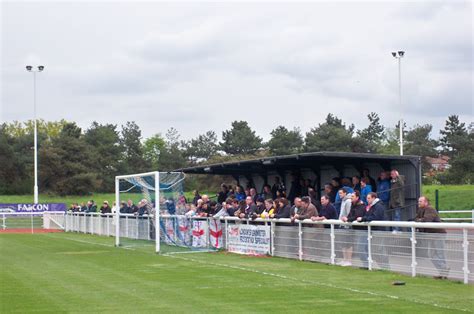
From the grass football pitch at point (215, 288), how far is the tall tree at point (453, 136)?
58283mm

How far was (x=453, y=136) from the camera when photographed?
7931 cm

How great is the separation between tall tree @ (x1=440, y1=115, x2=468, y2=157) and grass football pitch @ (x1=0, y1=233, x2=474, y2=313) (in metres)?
58.3

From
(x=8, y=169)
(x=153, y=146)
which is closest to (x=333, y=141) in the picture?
(x=8, y=169)

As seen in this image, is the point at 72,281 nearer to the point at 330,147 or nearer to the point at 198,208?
the point at 198,208

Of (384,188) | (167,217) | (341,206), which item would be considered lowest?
(167,217)

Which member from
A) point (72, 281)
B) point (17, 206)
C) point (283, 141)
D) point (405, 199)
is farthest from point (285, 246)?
point (283, 141)

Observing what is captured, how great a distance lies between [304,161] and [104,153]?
221ft

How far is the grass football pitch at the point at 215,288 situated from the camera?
38.8 ft

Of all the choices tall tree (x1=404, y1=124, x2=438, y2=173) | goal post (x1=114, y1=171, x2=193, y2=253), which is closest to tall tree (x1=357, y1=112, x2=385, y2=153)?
tall tree (x1=404, y1=124, x2=438, y2=173)

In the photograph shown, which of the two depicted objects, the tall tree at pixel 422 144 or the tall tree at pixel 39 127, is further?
the tall tree at pixel 39 127

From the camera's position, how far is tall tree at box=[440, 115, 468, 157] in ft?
248

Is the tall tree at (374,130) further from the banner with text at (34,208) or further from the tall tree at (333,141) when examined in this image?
the banner with text at (34,208)

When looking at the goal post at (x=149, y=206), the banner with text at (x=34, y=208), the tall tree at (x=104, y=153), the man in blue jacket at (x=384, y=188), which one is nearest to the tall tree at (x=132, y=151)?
the tall tree at (x=104, y=153)

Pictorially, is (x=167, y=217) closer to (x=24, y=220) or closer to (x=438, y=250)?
(x=438, y=250)
